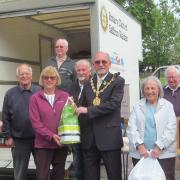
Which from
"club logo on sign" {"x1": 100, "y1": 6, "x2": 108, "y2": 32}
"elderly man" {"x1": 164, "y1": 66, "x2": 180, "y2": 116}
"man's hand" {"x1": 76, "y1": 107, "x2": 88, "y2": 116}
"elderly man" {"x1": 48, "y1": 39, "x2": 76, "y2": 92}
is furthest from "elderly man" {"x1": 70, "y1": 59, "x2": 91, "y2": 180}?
"club logo on sign" {"x1": 100, "y1": 6, "x2": 108, "y2": 32}

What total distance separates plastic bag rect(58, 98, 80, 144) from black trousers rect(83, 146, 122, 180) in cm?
27

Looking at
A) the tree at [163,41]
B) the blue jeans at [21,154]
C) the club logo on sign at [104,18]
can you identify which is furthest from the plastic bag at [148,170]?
the tree at [163,41]

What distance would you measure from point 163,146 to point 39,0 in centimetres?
281

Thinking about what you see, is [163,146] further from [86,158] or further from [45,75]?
[45,75]

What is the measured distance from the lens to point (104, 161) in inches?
181

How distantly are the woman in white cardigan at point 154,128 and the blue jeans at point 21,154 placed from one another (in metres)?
1.26

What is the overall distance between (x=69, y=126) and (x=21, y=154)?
2.95ft

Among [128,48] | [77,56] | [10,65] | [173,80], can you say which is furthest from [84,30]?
[173,80]

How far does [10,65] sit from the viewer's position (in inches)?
293

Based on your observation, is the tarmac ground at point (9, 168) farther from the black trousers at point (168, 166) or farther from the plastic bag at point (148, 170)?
the plastic bag at point (148, 170)

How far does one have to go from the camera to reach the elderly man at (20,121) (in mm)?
4965

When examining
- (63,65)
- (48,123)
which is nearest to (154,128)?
(48,123)

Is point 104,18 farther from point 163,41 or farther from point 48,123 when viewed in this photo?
point 163,41

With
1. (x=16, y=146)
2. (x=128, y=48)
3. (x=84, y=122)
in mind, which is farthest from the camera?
(x=128, y=48)
